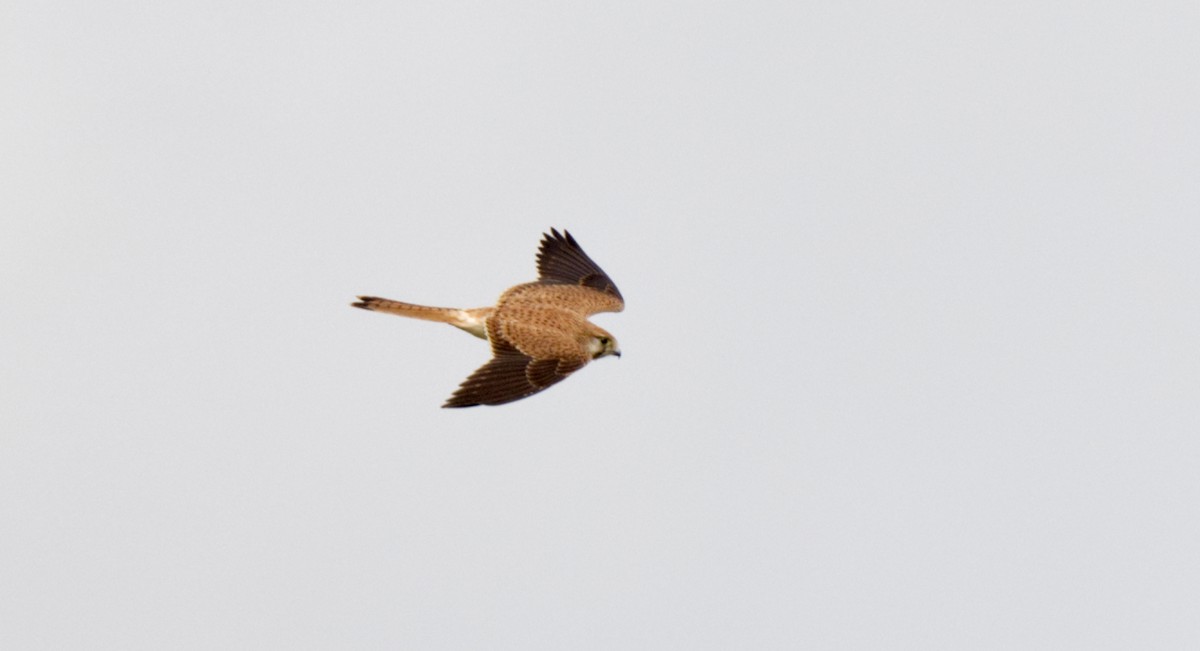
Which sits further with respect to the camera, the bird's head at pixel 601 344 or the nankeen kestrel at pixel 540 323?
the bird's head at pixel 601 344

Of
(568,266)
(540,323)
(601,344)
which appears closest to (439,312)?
(540,323)

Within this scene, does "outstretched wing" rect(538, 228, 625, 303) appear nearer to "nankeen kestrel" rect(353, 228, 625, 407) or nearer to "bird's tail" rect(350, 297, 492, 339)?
"nankeen kestrel" rect(353, 228, 625, 407)

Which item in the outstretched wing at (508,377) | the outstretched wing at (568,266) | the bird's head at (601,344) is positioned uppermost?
the outstretched wing at (568,266)

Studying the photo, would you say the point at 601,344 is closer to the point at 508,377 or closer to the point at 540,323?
the point at 540,323

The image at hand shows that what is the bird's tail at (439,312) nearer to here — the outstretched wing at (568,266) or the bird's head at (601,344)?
the bird's head at (601,344)

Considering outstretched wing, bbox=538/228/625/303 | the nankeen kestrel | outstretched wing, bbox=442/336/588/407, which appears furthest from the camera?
outstretched wing, bbox=538/228/625/303

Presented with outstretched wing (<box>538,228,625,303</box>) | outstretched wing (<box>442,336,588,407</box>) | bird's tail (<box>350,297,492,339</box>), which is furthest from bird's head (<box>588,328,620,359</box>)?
outstretched wing (<box>538,228,625,303</box>)

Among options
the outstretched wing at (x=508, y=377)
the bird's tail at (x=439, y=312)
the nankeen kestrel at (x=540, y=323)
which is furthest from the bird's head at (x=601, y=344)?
the bird's tail at (x=439, y=312)
